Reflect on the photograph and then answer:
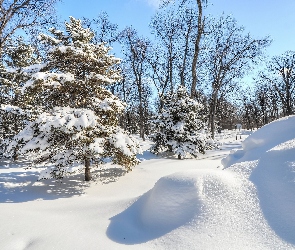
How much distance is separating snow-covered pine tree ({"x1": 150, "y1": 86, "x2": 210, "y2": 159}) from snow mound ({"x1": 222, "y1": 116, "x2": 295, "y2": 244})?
7173mm

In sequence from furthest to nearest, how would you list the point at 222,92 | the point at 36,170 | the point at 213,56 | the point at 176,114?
the point at 222,92
the point at 213,56
the point at 176,114
the point at 36,170

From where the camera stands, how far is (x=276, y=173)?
3969 mm

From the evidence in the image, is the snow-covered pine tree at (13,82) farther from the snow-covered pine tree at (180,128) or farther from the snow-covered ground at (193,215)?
the snow-covered ground at (193,215)

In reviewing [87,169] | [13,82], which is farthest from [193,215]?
[13,82]

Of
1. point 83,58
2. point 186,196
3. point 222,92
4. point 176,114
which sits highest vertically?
point 222,92

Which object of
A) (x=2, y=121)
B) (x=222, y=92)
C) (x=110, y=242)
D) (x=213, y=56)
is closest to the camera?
(x=110, y=242)

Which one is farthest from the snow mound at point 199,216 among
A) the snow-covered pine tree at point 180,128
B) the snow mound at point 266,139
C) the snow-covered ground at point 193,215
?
the snow-covered pine tree at point 180,128

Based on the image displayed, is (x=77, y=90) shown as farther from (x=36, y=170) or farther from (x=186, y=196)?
(x=186, y=196)

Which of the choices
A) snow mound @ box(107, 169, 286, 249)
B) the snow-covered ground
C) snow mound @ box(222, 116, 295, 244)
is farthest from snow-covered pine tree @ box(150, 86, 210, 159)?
snow mound @ box(107, 169, 286, 249)

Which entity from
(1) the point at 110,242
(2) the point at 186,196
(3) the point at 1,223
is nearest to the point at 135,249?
(1) the point at 110,242

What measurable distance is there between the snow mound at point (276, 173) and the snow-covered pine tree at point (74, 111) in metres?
3.92

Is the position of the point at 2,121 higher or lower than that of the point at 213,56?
lower

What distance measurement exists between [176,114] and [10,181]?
8.75 meters

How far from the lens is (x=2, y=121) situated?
50.9 feet
